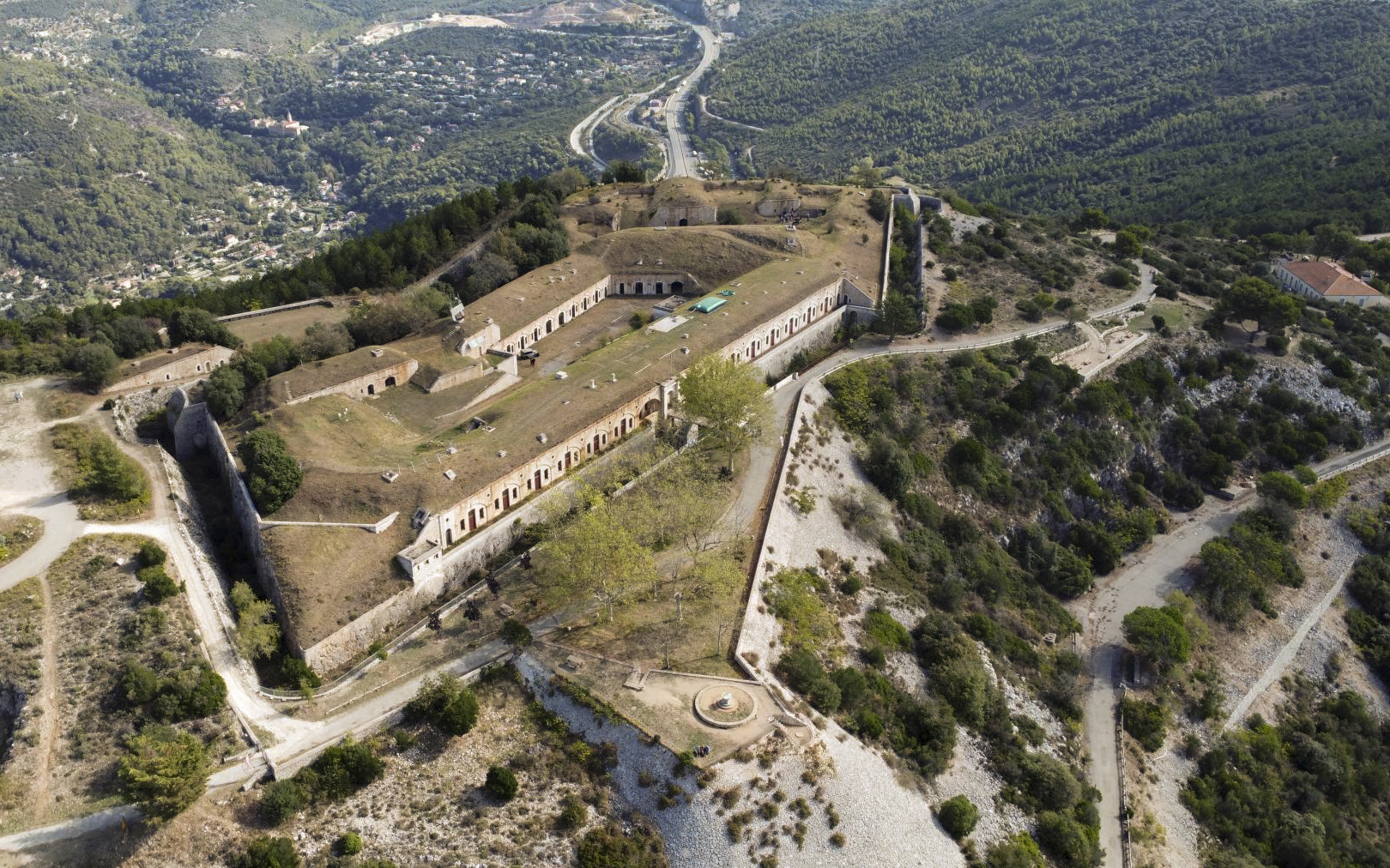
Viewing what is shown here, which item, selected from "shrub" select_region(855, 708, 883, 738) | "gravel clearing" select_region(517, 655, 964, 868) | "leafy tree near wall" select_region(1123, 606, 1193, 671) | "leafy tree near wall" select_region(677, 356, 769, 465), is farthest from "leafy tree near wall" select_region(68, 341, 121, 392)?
"leafy tree near wall" select_region(1123, 606, 1193, 671)

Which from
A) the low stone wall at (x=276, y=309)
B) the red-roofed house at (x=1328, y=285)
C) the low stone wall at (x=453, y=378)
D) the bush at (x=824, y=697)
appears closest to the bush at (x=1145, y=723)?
the bush at (x=824, y=697)

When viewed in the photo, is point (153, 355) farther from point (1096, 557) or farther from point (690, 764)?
point (1096, 557)

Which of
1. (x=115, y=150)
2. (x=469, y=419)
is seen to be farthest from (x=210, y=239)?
(x=469, y=419)

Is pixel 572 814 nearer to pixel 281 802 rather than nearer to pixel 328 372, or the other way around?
pixel 281 802

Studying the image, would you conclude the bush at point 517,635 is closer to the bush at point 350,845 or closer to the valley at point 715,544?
the valley at point 715,544

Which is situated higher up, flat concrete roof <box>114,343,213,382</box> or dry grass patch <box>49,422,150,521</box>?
flat concrete roof <box>114,343,213,382</box>

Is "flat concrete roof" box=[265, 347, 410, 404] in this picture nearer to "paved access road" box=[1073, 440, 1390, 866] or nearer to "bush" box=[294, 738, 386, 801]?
"bush" box=[294, 738, 386, 801]

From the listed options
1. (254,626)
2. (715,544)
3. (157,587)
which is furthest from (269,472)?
(715,544)
